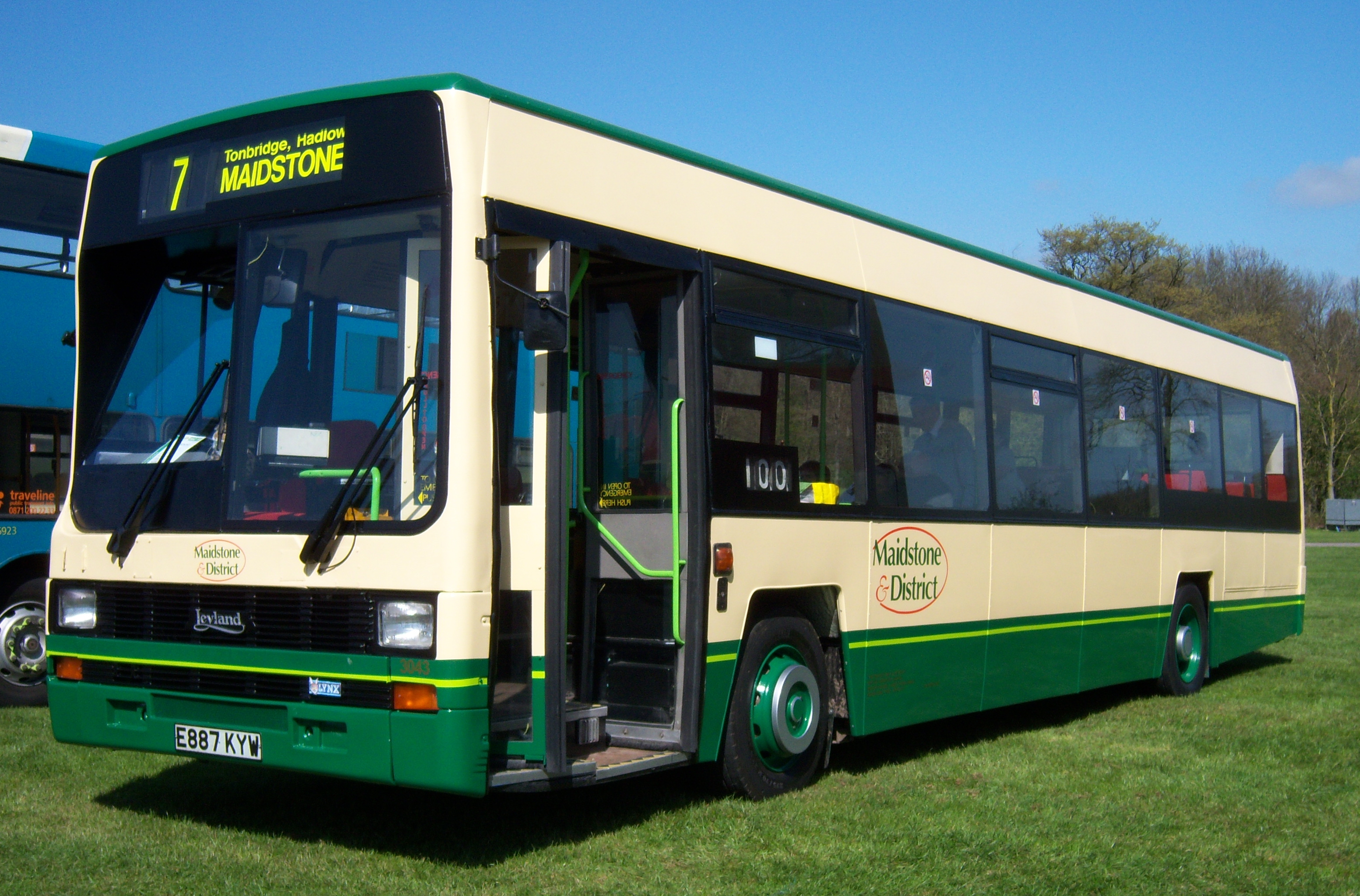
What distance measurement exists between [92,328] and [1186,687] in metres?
9.68

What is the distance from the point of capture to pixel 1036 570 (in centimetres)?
963

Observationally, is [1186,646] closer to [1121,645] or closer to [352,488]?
[1121,645]

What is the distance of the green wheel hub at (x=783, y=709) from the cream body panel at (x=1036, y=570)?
215 cm

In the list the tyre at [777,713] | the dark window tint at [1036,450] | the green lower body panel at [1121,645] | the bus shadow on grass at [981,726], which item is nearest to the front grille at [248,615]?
the tyre at [777,713]

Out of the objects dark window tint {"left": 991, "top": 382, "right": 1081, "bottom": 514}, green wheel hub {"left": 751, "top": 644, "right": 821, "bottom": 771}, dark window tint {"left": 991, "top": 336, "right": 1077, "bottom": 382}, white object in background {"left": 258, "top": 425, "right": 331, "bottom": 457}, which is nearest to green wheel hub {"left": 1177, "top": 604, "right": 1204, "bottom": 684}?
dark window tint {"left": 991, "top": 382, "right": 1081, "bottom": 514}

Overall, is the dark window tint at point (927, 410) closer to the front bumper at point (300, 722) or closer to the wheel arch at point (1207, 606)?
the front bumper at point (300, 722)

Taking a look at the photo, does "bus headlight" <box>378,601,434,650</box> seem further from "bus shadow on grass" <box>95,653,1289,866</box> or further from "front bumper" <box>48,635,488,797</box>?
"bus shadow on grass" <box>95,653,1289,866</box>

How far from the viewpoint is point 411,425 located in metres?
5.60

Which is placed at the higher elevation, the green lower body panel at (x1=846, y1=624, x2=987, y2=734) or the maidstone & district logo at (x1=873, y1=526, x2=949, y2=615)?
the maidstone & district logo at (x1=873, y1=526, x2=949, y2=615)

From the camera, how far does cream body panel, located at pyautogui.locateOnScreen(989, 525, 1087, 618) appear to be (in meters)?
9.22

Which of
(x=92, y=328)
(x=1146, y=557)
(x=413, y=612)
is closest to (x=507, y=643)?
(x=413, y=612)

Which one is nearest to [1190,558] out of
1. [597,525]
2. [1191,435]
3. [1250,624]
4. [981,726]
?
[1191,435]

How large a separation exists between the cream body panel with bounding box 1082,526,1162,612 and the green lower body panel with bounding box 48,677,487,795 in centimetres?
630

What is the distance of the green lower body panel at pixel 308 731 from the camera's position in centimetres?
539
